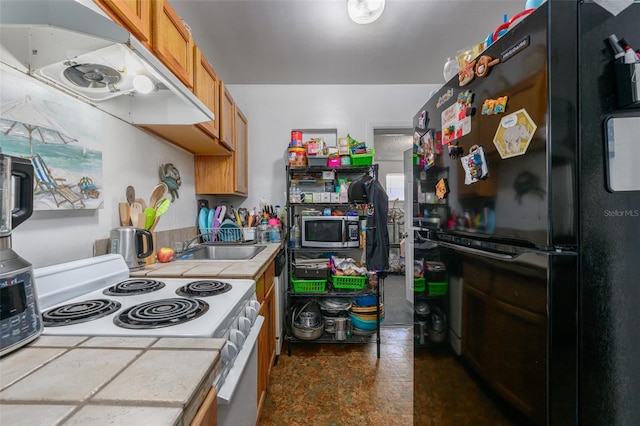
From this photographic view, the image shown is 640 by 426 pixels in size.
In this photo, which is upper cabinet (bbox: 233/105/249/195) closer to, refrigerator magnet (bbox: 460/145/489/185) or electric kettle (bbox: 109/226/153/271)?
electric kettle (bbox: 109/226/153/271)

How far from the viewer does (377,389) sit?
176 centimetres

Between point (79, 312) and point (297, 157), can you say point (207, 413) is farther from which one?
point (297, 157)

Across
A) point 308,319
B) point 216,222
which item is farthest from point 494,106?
point 216,222

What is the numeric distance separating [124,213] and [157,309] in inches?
32.1

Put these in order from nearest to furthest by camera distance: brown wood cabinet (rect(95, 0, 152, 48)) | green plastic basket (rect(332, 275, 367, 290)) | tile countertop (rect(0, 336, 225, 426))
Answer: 1. tile countertop (rect(0, 336, 225, 426))
2. brown wood cabinet (rect(95, 0, 152, 48))
3. green plastic basket (rect(332, 275, 367, 290))

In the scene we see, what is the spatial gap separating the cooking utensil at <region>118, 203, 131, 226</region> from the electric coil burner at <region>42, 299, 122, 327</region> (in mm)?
592

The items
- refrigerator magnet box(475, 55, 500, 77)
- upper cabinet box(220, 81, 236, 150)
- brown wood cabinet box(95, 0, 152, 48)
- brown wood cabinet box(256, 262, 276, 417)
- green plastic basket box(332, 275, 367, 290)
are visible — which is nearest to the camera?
refrigerator magnet box(475, 55, 500, 77)

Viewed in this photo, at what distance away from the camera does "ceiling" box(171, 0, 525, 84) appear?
1705 millimetres

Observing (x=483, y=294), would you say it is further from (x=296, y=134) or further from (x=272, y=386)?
(x=296, y=134)

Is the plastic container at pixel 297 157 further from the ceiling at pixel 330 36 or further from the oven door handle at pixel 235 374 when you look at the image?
the oven door handle at pixel 235 374

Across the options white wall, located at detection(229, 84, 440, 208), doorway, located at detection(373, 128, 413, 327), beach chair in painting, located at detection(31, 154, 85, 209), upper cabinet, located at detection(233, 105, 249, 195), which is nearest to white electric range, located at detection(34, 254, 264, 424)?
beach chair in painting, located at detection(31, 154, 85, 209)

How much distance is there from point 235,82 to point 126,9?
190 cm

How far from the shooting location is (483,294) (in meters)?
0.81

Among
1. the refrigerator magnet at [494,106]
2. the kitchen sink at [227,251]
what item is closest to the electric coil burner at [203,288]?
the kitchen sink at [227,251]
